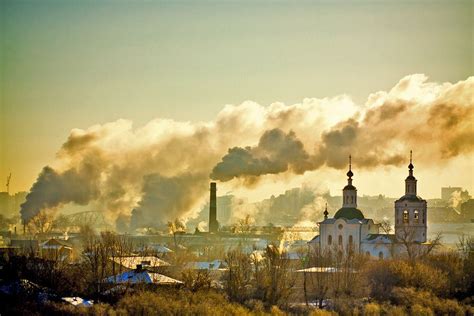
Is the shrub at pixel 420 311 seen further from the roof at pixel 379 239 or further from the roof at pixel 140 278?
the roof at pixel 379 239

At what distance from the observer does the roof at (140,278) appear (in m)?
46.1

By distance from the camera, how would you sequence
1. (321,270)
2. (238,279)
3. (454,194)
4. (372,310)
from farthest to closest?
(454,194) < (321,270) < (238,279) < (372,310)

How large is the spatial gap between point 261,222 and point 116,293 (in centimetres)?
9189

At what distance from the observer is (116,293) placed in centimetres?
4378

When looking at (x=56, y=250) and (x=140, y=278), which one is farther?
(x=56, y=250)

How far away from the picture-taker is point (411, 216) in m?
62.9

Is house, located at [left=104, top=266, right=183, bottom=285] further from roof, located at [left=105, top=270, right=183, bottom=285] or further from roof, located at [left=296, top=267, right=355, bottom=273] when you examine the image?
roof, located at [left=296, top=267, right=355, bottom=273]

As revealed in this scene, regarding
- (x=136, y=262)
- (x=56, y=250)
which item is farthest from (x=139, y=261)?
(x=56, y=250)

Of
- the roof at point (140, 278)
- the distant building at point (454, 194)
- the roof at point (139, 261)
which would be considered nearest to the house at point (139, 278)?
the roof at point (140, 278)

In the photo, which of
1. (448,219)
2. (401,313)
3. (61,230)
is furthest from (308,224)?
(401,313)

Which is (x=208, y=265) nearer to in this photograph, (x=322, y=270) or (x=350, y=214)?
(x=350, y=214)

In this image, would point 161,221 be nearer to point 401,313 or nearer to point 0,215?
point 0,215

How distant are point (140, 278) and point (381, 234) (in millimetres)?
20648

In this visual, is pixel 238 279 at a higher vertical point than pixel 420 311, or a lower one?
higher
